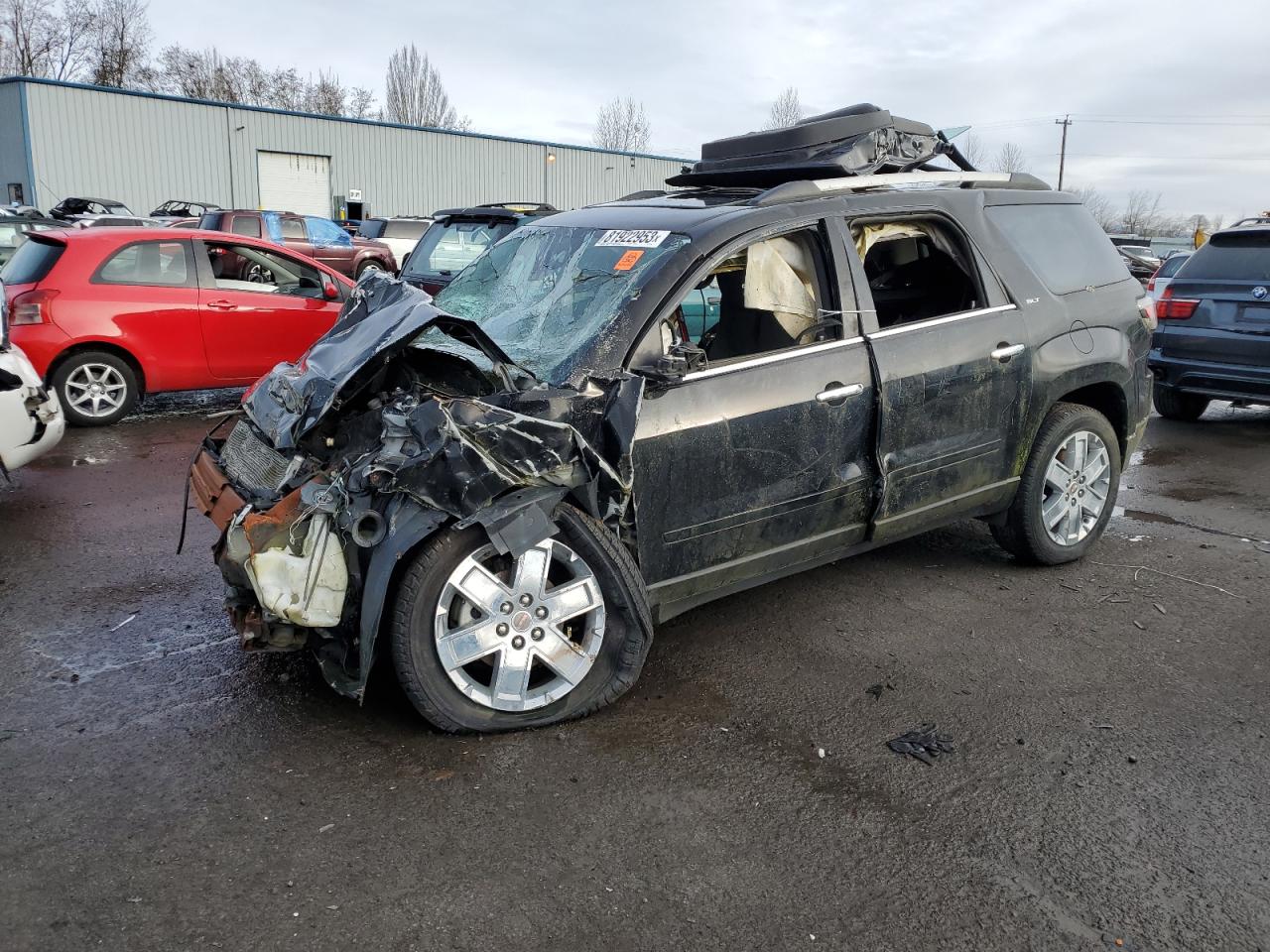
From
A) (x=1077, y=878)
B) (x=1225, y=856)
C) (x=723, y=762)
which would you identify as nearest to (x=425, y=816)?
(x=723, y=762)

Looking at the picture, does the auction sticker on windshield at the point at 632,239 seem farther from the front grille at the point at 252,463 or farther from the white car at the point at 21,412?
the white car at the point at 21,412

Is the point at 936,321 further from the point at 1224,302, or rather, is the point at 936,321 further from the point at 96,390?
the point at 96,390

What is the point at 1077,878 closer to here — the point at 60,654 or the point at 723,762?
the point at 723,762

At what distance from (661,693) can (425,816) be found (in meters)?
1.12

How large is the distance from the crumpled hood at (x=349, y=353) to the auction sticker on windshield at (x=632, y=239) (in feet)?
2.75

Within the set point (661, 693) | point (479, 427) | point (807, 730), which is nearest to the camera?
point (479, 427)

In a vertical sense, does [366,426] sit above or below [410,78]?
below

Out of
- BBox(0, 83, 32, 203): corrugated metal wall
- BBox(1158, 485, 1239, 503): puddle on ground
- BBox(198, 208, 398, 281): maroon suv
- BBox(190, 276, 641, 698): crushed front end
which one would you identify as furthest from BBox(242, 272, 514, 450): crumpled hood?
BBox(0, 83, 32, 203): corrugated metal wall

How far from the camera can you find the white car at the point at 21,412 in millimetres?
5559

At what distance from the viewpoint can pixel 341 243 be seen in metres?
21.1

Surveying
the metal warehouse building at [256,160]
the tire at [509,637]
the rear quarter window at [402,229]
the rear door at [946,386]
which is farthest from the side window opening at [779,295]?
the metal warehouse building at [256,160]

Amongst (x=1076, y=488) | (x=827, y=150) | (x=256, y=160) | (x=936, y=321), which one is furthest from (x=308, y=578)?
(x=256, y=160)

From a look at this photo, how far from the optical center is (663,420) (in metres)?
3.54

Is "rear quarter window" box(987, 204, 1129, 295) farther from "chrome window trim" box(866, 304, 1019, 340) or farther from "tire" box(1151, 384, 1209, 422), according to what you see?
"tire" box(1151, 384, 1209, 422)
